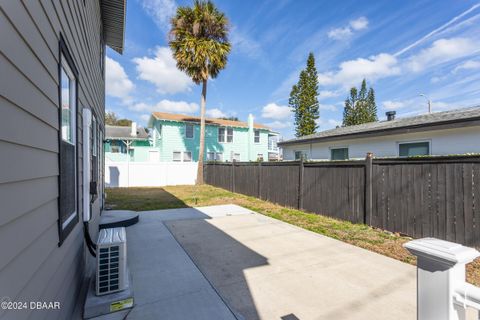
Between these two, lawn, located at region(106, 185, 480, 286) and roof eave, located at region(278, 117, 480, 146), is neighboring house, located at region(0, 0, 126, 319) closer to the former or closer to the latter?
lawn, located at region(106, 185, 480, 286)

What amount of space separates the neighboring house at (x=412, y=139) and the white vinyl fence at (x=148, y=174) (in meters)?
8.17

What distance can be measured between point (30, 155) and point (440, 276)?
7.02ft

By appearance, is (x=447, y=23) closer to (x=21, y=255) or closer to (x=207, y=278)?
(x=207, y=278)

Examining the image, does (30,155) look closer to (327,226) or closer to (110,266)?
(110,266)

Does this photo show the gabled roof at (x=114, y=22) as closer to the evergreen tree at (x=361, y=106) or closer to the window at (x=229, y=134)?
the window at (x=229, y=134)

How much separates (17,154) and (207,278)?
8.85 ft

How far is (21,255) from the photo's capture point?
1.20 metres

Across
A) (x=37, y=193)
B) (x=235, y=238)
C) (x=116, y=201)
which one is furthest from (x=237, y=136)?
(x=37, y=193)

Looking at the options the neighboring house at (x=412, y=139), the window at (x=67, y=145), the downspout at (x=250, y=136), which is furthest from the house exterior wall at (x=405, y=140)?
the downspout at (x=250, y=136)

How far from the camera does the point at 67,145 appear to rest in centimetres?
240

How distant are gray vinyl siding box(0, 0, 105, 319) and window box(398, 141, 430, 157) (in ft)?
30.4

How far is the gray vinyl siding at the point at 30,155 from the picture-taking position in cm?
106

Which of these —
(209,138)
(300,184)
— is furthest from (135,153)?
(300,184)

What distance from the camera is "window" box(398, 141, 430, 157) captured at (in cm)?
775
